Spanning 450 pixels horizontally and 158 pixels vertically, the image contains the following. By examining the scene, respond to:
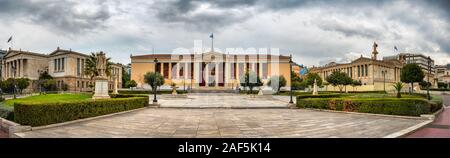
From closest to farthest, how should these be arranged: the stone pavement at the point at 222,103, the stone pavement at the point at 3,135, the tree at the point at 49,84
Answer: the stone pavement at the point at 3,135 → the stone pavement at the point at 222,103 → the tree at the point at 49,84

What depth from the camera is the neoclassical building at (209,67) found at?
240 ft

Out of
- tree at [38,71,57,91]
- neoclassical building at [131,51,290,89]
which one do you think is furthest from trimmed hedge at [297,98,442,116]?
tree at [38,71,57,91]

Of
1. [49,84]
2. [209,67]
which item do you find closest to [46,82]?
[49,84]

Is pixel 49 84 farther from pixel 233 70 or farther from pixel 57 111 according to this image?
pixel 57 111

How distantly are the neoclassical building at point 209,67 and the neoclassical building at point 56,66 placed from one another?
62.4 ft

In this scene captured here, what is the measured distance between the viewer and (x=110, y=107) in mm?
14664

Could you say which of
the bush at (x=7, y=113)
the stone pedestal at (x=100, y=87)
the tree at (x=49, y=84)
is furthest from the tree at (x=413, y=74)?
the tree at (x=49, y=84)

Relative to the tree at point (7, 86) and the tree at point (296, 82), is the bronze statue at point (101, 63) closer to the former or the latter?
the tree at point (296, 82)

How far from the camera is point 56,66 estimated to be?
279 feet

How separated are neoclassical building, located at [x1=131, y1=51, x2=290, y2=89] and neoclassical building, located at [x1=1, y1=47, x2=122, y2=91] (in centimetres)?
1902

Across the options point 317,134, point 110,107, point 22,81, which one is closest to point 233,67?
point 22,81

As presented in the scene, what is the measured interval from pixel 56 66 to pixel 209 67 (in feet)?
163
